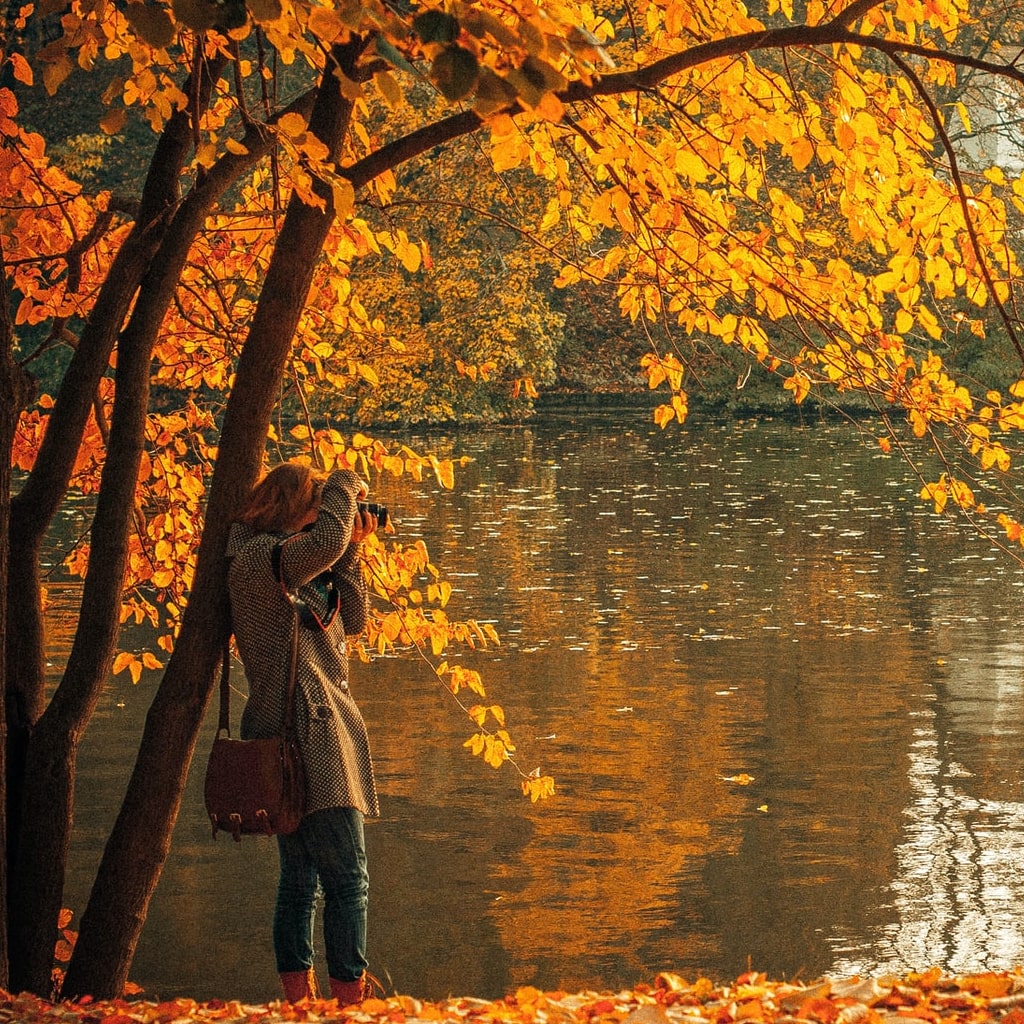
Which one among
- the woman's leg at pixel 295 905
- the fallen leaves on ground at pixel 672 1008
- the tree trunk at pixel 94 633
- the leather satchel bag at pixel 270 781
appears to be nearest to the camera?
the fallen leaves on ground at pixel 672 1008

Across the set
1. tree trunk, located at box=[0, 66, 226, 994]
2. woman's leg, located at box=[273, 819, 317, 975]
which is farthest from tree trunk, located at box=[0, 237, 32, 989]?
woman's leg, located at box=[273, 819, 317, 975]

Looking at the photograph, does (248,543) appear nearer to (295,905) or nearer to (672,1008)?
(295,905)

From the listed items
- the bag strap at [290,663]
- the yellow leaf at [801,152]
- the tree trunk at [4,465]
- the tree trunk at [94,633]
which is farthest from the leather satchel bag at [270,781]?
the yellow leaf at [801,152]

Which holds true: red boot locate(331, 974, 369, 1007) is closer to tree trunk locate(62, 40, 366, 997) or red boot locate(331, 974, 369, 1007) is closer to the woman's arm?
tree trunk locate(62, 40, 366, 997)

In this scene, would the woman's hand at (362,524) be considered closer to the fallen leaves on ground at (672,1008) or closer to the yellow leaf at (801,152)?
the fallen leaves on ground at (672,1008)

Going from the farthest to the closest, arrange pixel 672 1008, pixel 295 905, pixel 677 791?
pixel 677 791
pixel 295 905
pixel 672 1008

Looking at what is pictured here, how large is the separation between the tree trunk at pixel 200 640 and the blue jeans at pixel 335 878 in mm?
557

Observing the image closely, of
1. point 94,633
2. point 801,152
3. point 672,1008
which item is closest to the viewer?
point 672,1008

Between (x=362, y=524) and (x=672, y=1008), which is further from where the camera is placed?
(x=362, y=524)

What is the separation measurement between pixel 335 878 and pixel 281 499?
106cm

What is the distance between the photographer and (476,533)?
65.7 ft

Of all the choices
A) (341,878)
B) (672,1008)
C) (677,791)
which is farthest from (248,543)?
(677,791)

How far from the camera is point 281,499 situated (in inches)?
199

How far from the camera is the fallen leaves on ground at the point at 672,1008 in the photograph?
4.42 m
